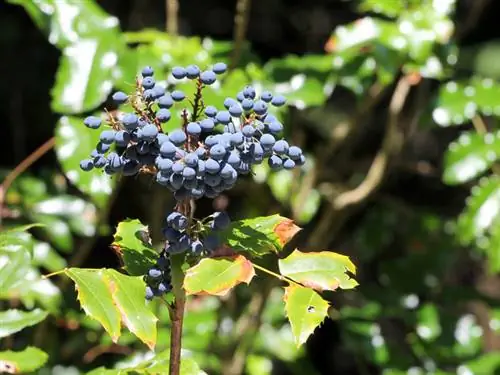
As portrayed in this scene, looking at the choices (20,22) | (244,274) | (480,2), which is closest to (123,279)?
(244,274)

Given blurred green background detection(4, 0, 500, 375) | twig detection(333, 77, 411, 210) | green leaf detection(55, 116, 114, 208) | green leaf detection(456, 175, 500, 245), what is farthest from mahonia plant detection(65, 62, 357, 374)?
twig detection(333, 77, 411, 210)

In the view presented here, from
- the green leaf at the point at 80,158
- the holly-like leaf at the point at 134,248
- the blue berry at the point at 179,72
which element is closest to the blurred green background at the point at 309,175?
the green leaf at the point at 80,158

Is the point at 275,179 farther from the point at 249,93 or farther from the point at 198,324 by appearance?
the point at 249,93

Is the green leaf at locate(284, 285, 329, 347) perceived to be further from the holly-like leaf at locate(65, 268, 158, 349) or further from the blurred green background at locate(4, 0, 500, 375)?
the blurred green background at locate(4, 0, 500, 375)

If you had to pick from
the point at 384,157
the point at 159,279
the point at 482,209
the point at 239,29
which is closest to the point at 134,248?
the point at 159,279

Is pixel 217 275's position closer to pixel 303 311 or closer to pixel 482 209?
pixel 303 311

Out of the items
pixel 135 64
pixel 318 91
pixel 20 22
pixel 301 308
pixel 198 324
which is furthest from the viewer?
pixel 20 22
